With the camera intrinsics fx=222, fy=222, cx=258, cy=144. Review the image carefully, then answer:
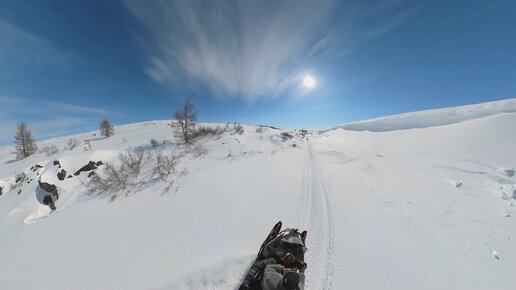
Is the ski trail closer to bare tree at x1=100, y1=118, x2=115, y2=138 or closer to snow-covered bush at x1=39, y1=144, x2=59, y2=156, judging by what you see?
snow-covered bush at x1=39, y1=144, x2=59, y2=156

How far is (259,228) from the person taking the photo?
6371mm

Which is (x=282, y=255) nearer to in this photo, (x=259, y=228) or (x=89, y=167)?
(x=259, y=228)

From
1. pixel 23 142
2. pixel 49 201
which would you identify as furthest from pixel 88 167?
pixel 23 142

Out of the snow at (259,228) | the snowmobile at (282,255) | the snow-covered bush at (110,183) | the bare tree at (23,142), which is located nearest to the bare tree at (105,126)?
the bare tree at (23,142)

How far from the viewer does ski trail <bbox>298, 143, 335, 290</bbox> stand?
4434 mm

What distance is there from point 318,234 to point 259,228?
1631mm

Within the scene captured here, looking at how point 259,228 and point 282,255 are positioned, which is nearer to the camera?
point 282,255

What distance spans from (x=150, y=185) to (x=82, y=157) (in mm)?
4687

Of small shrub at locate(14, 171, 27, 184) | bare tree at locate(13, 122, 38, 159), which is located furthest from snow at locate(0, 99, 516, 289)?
bare tree at locate(13, 122, 38, 159)

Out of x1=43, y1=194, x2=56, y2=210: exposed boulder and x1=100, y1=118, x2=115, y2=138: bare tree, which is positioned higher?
x1=100, y1=118, x2=115, y2=138: bare tree

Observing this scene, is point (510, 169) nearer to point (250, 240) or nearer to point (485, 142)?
point (485, 142)

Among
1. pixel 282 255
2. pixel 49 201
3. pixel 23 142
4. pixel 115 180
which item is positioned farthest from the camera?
pixel 23 142

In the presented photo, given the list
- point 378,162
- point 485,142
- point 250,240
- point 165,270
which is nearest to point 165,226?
point 165,270

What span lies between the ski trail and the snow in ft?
0.10
